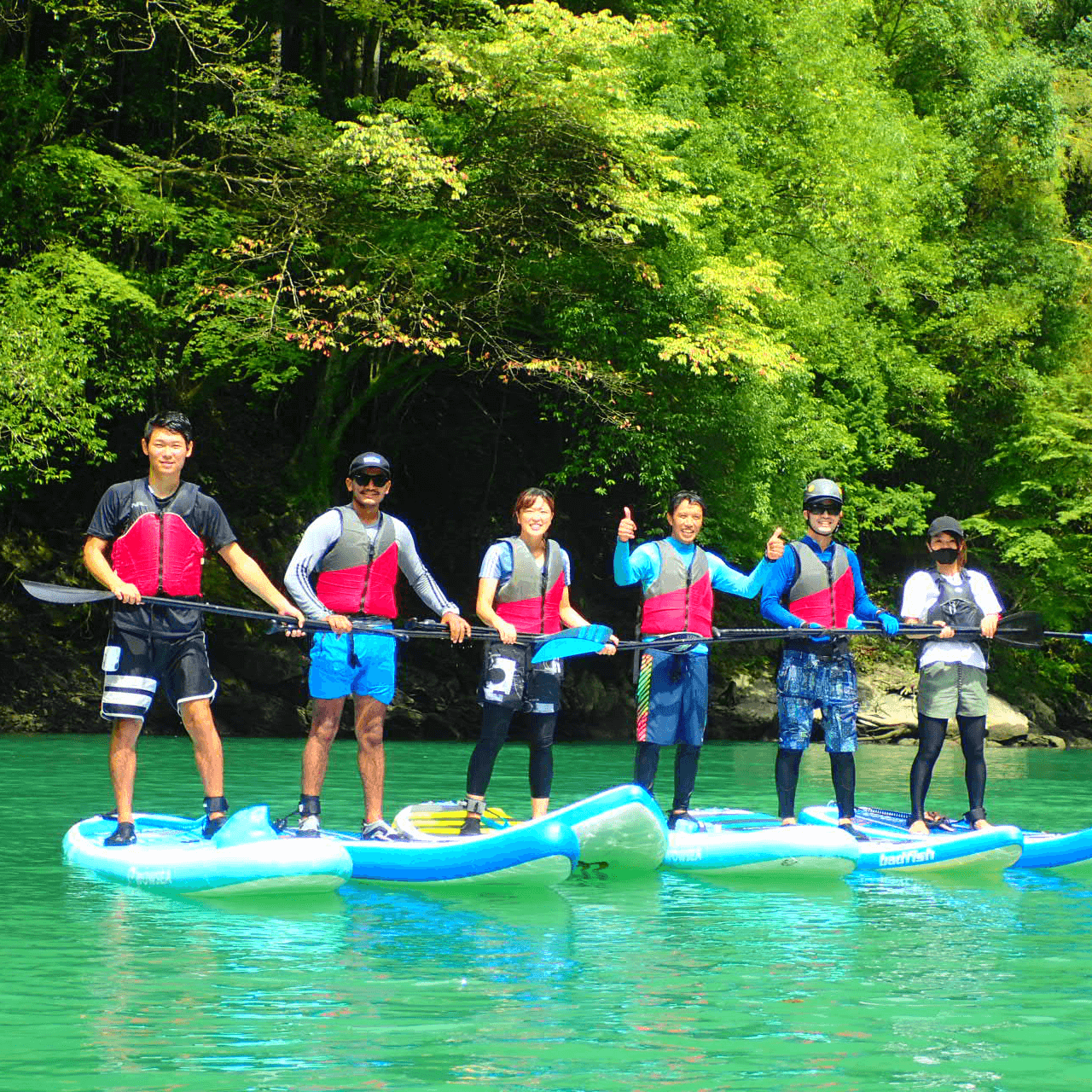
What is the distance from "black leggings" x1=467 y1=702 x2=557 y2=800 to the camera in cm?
670

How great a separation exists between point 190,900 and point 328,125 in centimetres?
1283

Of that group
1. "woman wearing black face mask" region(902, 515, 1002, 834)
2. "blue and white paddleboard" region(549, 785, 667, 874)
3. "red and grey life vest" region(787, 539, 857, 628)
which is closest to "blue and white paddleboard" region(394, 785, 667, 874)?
"blue and white paddleboard" region(549, 785, 667, 874)

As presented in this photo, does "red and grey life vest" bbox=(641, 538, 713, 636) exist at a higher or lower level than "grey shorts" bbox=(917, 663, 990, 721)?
higher

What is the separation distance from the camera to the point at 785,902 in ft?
20.1

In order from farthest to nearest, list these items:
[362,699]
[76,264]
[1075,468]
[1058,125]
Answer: [1058,125]
[1075,468]
[76,264]
[362,699]

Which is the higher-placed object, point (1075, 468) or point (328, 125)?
point (328, 125)

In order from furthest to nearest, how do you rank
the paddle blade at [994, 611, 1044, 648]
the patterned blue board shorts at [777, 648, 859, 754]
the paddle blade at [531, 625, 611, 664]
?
1. the paddle blade at [994, 611, 1044, 648]
2. the patterned blue board shorts at [777, 648, 859, 754]
3. the paddle blade at [531, 625, 611, 664]

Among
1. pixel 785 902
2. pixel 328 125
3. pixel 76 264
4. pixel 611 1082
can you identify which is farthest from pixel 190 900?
pixel 328 125

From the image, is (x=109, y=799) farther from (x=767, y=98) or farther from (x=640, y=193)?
(x=767, y=98)

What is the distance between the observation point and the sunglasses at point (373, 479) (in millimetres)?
6449

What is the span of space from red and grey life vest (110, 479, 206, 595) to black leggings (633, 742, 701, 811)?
2363mm

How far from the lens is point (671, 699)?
705 centimetres

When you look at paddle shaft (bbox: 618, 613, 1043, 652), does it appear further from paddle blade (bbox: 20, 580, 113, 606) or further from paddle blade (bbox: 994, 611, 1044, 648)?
paddle blade (bbox: 20, 580, 113, 606)

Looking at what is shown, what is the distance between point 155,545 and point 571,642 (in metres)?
1.85
